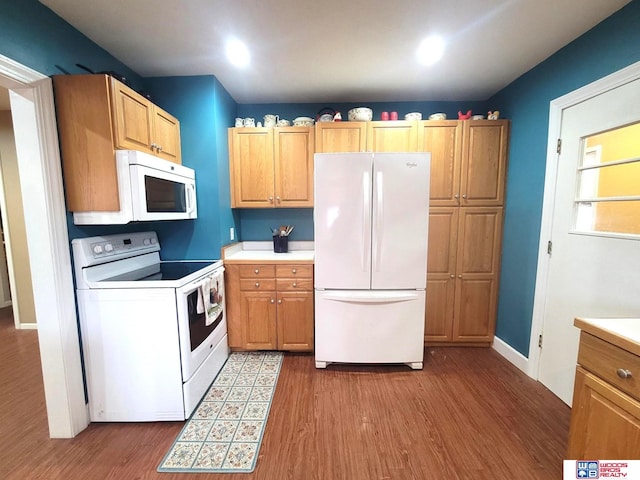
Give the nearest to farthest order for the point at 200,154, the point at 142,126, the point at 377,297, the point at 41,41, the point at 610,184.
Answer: the point at 41,41
the point at 610,184
the point at 142,126
the point at 377,297
the point at 200,154

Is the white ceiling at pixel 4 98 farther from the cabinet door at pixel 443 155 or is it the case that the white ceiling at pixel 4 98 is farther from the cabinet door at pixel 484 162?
the cabinet door at pixel 484 162

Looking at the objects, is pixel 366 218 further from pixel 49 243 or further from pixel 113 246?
pixel 49 243

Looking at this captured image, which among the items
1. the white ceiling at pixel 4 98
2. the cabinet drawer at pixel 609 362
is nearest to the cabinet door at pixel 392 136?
the cabinet drawer at pixel 609 362

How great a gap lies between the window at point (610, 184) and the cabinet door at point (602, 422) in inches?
38.4

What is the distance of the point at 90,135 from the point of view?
151cm

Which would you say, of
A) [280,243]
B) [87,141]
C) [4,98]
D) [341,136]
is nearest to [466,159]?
[341,136]

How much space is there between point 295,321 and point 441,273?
154cm

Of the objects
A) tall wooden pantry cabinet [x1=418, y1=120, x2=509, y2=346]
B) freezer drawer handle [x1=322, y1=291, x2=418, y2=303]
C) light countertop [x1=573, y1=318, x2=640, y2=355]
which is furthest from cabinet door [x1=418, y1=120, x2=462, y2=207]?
light countertop [x1=573, y1=318, x2=640, y2=355]

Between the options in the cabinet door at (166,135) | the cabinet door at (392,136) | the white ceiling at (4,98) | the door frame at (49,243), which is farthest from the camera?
the cabinet door at (392,136)

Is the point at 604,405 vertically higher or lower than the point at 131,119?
lower

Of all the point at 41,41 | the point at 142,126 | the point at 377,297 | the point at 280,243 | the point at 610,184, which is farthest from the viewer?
the point at 280,243

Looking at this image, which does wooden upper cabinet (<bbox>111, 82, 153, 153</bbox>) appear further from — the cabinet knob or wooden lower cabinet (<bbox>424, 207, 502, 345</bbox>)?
the cabinet knob

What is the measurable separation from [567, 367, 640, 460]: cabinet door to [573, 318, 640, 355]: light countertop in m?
0.19

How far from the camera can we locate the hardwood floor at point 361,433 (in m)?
1.36
